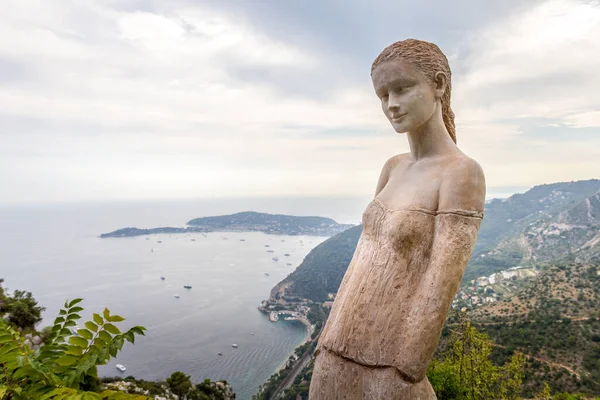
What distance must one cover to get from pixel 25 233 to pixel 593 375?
787 ft

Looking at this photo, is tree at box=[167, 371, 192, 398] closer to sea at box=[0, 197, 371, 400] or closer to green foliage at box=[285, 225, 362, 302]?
sea at box=[0, 197, 371, 400]

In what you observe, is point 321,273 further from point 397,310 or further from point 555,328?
point 397,310

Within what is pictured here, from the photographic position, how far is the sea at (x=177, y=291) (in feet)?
193

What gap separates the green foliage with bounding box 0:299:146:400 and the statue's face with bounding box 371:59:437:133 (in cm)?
302

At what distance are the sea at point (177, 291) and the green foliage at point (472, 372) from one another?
39210 millimetres

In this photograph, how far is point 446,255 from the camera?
270cm

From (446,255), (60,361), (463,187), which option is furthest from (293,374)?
(463,187)

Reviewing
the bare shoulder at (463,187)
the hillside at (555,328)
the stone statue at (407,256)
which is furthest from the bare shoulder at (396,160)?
the hillside at (555,328)

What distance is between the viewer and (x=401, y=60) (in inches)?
118

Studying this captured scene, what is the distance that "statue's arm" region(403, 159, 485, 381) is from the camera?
2629 mm

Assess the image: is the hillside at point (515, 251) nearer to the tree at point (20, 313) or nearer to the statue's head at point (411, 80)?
the tree at point (20, 313)

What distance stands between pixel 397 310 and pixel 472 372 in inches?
589

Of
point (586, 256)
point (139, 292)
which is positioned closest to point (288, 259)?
point (139, 292)

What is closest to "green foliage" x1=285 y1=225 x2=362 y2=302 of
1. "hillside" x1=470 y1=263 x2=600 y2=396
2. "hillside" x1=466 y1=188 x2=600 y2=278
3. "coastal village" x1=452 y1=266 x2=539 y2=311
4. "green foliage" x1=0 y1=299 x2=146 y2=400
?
"coastal village" x1=452 y1=266 x2=539 y2=311
